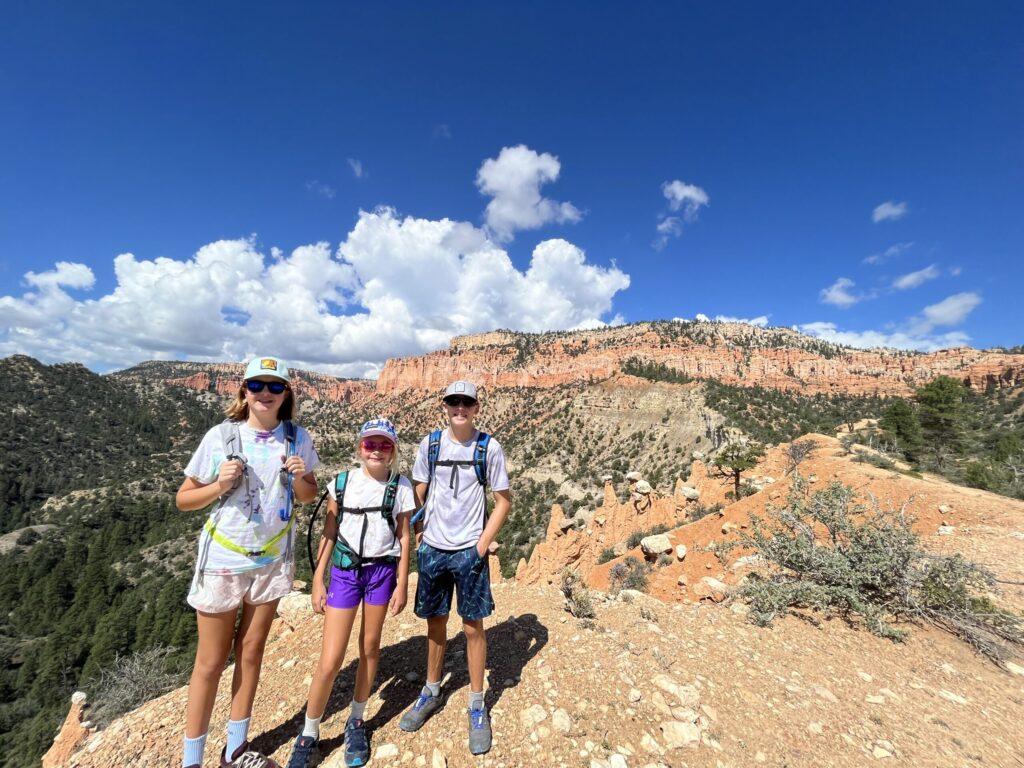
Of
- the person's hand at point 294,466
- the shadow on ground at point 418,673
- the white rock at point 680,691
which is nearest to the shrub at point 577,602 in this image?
the shadow on ground at point 418,673

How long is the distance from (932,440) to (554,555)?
2716 centimetres

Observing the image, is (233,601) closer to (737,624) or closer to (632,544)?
(737,624)

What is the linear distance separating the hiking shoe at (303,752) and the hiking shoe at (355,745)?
8.7 inches

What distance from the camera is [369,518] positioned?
262 centimetres

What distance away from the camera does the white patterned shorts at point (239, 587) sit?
2279 mm

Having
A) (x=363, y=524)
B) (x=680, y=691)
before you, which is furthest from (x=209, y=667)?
(x=680, y=691)

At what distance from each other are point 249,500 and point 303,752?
1663mm

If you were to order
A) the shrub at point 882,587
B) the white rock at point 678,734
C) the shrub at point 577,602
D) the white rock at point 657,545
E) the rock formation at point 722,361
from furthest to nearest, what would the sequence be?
the rock formation at point 722,361 < the white rock at point 657,545 < the shrub at point 577,602 < the shrub at point 882,587 < the white rock at point 678,734

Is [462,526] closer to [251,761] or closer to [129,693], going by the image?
[251,761]

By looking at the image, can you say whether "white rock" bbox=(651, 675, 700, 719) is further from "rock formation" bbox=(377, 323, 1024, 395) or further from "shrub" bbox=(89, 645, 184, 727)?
"rock formation" bbox=(377, 323, 1024, 395)

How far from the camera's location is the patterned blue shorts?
276 cm

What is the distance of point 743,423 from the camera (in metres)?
43.0

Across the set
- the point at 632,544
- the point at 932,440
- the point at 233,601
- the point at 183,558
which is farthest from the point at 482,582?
the point at 183,558

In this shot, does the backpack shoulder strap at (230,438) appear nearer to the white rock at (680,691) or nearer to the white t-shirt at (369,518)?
the white t-shirt at (369,518)
